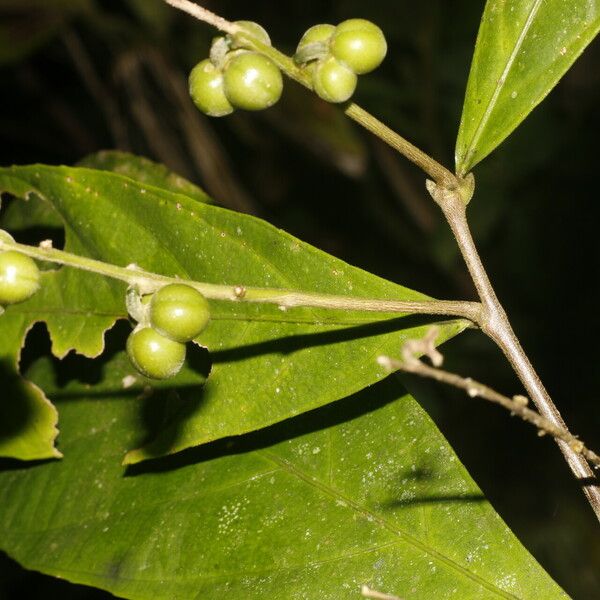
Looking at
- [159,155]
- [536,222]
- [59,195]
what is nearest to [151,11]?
[159,155]

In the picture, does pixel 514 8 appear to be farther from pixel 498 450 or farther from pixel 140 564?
pixel 498 450

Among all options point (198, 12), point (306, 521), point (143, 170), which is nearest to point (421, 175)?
point (143, 170)

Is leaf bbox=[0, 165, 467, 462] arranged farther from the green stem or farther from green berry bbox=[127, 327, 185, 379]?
green berry bbox=[127, 327, 185, 379]

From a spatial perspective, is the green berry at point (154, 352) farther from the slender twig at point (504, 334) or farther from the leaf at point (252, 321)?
the slender twig at point (504, 334)

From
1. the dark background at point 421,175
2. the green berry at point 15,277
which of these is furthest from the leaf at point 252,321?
the dark background at point 421,175

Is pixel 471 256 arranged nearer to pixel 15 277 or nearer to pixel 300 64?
pixel 300 64

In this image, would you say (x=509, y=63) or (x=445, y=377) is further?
(x=509, y=63)
